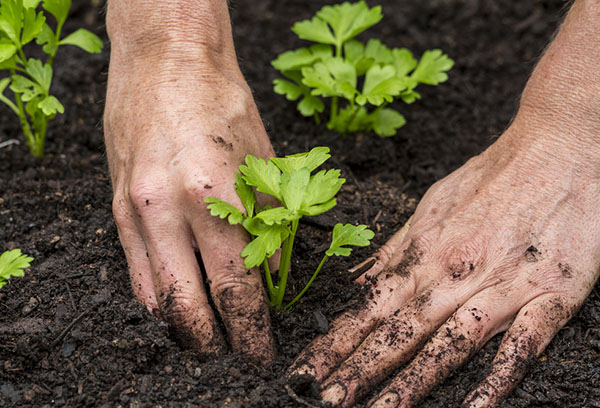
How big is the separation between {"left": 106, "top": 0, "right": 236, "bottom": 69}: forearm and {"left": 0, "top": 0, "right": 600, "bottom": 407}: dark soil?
2.56ft

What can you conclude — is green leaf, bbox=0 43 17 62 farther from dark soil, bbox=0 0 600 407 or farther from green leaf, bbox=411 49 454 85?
green leaf, bbox=411 49 454 85

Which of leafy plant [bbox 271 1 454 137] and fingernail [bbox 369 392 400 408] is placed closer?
fingernail [bbox 369 392 400 408]

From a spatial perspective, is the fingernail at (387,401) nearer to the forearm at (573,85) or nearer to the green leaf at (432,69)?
the forearm at (573,85)

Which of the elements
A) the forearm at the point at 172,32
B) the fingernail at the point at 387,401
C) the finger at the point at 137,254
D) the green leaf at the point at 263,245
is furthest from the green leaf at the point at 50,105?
the fingernail at the point at 387,401

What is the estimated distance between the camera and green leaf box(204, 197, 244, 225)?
2010mm

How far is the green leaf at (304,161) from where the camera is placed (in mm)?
2172

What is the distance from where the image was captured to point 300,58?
3.36 meters

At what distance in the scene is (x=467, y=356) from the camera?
2234mm

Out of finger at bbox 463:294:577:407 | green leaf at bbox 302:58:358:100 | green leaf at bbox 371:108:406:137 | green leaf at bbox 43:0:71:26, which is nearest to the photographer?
finger at bbox 463:294:577:407

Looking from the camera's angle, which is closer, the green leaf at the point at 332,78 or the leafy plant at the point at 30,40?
the leafy plant at the point at 30,40

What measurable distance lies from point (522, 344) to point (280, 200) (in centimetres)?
103

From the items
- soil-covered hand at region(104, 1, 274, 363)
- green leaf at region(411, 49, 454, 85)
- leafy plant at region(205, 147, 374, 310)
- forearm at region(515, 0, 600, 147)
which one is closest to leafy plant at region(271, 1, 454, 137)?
green leaf at region(411, 49, 454, 85)

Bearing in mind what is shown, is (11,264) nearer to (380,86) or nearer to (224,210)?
(224,210)

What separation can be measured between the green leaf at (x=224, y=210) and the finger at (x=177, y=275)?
0.20m
